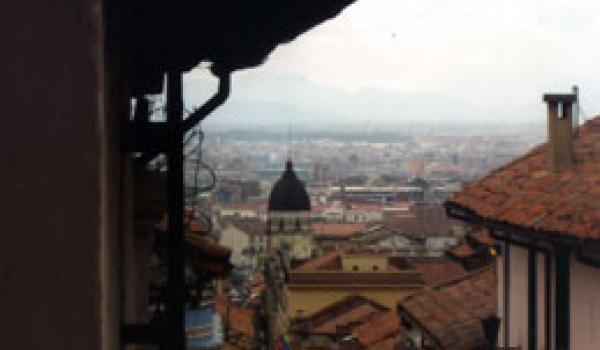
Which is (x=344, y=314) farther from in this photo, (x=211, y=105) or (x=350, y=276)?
(x=211, y=105)

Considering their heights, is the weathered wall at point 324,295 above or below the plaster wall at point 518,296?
below

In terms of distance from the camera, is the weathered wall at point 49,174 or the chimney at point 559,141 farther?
the chimney at point 559,141

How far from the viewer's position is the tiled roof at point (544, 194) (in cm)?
829

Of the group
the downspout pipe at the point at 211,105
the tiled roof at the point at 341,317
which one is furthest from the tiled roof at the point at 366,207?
the downspout pipe at the point at 211,105

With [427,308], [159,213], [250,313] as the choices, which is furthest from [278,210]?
[159,213]

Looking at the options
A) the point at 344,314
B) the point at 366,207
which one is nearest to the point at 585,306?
the point at 344,314

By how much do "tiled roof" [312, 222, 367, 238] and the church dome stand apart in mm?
6254

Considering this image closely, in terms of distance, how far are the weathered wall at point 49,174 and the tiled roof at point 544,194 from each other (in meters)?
5.70

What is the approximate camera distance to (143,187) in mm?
5648

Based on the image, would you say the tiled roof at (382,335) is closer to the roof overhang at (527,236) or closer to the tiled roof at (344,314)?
the tiled roof at (344,314)

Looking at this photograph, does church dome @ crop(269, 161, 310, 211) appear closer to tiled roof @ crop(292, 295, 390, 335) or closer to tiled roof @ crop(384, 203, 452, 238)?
tiled roof @ crop(384, 203, 452, 238)

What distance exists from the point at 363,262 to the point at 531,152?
44.6m

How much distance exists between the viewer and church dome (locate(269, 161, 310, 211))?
275ft

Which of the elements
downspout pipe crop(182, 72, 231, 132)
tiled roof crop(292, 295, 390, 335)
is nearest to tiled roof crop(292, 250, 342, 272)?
tiled roof crop(292, 295, 390, 335)
